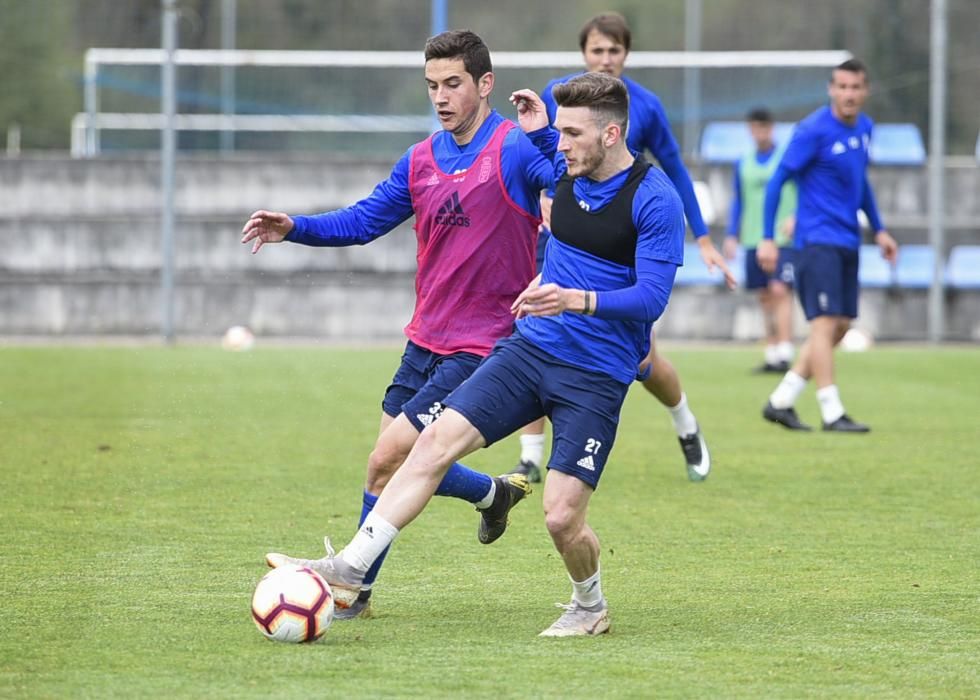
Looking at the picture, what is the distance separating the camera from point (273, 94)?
73.9ft

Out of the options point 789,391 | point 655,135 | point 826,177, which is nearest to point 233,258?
point 789,391

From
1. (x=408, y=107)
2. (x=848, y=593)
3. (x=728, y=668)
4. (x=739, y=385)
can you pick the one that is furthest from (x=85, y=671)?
(x=408, y=107)

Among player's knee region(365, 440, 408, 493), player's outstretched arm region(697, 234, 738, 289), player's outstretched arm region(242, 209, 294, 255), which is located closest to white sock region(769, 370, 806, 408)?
player's outstretched arm region(697, 234, 738, 289)

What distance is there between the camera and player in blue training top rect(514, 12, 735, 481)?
8.82 metres

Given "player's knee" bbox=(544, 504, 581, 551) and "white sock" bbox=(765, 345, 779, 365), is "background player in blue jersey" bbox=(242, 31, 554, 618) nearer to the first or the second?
"player's knee" bbox=(544, 504, 581, 551)

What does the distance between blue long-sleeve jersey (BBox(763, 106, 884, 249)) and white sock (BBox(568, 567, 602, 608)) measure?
6060 mm

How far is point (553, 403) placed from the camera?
5.50m

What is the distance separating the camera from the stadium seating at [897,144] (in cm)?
2223

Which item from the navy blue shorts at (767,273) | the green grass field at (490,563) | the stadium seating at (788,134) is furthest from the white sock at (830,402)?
the stadium seating at (788,134)

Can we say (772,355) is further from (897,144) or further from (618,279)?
(618,279)

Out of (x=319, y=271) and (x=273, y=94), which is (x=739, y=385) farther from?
(x=273, y=94)

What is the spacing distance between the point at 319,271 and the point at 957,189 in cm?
838

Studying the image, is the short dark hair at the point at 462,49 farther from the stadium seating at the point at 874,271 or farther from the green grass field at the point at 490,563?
the stadium seating at the point at 874,271

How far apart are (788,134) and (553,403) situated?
1741 cm
